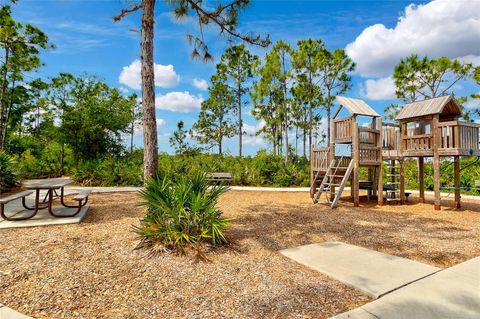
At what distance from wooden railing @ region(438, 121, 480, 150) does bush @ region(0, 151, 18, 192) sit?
13946 millimetres


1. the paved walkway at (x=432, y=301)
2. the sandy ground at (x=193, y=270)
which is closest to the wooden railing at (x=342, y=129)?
the sandy ground at (x=193, y=270)

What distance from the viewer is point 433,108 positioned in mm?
8602

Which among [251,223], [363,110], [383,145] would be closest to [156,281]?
[251,223]

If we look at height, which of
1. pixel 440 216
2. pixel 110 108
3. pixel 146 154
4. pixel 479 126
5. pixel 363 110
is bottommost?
pixel 440 216

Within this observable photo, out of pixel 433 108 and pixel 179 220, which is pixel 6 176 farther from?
pixel 433 108

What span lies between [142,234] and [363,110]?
8227 mm

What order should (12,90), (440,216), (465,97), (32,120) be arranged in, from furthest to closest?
(32,120) < (465,97) < (12,90) < (440,216)

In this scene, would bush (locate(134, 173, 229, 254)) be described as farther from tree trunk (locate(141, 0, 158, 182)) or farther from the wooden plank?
the wooden plank

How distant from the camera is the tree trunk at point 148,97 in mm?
5047

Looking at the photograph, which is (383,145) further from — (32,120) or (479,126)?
(32,120)

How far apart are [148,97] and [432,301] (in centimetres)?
506

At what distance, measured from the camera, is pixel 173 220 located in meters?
4.36

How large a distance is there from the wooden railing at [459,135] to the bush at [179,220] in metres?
7.78

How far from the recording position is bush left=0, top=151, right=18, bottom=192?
29.1 feet
